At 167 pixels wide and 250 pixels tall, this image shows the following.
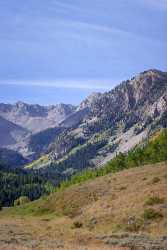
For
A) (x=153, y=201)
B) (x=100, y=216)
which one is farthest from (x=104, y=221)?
(x=153, y=201)

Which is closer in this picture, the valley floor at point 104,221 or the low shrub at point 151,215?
the valley floor at point 104,221

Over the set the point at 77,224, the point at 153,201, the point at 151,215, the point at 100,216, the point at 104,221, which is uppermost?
the point at 153,201

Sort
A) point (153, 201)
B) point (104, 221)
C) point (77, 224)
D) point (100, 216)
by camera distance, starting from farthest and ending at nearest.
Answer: point (100, 216)
point (153, 201)
point (77, 224)
point (104, 221)

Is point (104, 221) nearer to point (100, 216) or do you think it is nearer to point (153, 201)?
point (100, 216)

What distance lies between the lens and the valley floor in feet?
→ 129

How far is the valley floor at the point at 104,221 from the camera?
39438mm

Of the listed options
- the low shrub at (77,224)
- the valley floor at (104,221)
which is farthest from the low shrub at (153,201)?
the low shrub at (77,224)

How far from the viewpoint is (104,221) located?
191 ft

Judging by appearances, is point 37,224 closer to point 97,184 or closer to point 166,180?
point 166,180

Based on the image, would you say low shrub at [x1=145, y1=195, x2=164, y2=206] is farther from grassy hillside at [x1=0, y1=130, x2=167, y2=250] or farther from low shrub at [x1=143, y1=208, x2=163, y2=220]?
low shrub at [x1=143, y1=208, x2=163, y2=220]

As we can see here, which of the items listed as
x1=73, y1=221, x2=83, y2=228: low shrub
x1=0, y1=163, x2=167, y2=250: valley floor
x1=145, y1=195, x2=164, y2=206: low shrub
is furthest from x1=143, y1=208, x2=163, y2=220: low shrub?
x1=73, y1=221, x2=83, y2=228: low shrub

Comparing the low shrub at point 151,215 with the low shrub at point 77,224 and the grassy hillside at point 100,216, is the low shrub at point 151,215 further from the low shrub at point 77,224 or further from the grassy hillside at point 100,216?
the low shrub at point 77,224

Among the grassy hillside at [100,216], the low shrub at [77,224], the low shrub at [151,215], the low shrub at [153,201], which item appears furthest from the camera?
the low shrub at [153,201]

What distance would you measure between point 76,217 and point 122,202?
7.86 m
